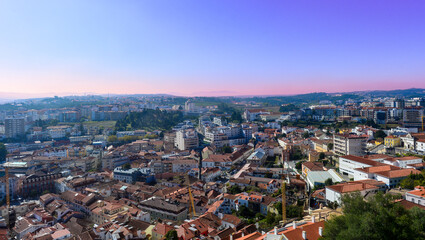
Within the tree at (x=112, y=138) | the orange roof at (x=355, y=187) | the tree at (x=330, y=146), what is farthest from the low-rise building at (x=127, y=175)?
the tree at (x=112, y=138)

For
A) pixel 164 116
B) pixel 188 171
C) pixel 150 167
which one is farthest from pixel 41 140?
pixel 188 171

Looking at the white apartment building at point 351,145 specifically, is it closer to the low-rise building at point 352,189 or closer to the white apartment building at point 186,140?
the low-rise building at point 352,189

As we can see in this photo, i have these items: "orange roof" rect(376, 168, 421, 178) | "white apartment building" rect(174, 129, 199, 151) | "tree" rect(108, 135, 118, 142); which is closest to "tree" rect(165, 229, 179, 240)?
"orange roof" rect(376, 168, 421, 178)

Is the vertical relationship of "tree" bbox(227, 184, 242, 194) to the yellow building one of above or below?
below

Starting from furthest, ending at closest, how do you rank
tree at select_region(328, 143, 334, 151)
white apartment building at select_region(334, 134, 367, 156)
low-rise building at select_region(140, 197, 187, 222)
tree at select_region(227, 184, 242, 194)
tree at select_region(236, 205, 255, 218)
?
tree at select_region(328, 143, 334, 151) → white apartment building at select_region(334, 134, 367, 156) → tree at select_region(227, 184, 242, 194) → low-rise building at select_region(140, 197, 187, 222) → tree at select_region(236, 205, 255, 218)

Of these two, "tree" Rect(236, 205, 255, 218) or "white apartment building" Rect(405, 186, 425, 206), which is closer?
"white apartment building" Rect(405, 186, 425, 206)

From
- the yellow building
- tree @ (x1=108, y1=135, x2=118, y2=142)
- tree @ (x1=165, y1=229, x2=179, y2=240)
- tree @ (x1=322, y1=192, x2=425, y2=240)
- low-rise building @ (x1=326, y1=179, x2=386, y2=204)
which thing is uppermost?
tree @ (x1=322, y1=192, x2=425, y2=240)

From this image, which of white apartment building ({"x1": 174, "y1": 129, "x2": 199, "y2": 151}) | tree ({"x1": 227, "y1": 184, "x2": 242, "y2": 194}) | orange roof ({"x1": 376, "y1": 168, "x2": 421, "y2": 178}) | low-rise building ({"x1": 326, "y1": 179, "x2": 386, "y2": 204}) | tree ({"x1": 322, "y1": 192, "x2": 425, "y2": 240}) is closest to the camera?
tree ({"x1": 322, "y1": 192, "x2": 425, "y2": 240})

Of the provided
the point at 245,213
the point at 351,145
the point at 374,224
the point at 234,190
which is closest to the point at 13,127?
the point at 234,190

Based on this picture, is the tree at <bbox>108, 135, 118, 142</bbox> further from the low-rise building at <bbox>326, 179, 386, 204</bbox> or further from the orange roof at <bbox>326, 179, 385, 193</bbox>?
the orange roof at <bbox>326, 179, 385, 193</bbox>
